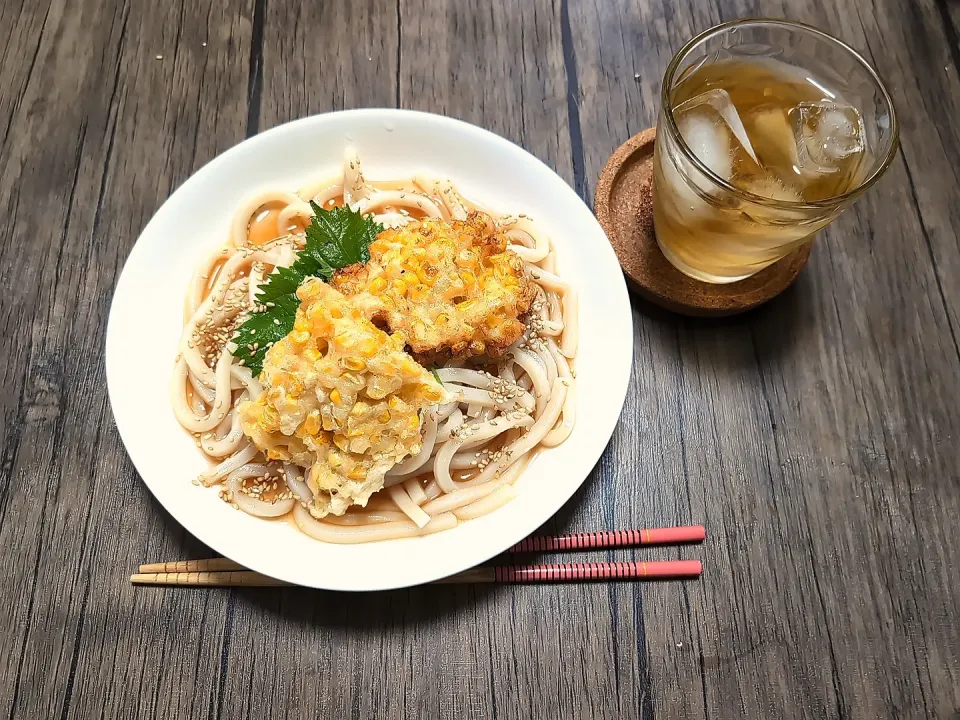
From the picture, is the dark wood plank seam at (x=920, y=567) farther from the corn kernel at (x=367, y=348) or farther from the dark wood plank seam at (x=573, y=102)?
the corn kernel at (x=367, y=348)

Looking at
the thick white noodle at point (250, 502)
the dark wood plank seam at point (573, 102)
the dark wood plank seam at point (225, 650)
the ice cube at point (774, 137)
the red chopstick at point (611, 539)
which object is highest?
the ice cube at point (774, 137)

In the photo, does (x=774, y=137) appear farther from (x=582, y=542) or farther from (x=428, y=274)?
(x=582, y=542)

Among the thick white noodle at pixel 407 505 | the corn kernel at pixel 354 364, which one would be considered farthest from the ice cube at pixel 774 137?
the thick white noodle at pixel 407 505

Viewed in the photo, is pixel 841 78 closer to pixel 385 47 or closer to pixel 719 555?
pixel 719 555

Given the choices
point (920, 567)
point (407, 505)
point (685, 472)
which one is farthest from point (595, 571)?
point (920, 567)

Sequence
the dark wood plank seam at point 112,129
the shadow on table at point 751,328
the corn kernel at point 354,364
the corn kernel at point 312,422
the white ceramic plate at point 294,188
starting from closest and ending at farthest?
1. the corn kernel at point 354,364
2. the corn kernel at point 312,422
3. the white ceramic plate at point 294,188
4. the shadow on table at point 751,328
5. the dark wood plank seam at point 112,129

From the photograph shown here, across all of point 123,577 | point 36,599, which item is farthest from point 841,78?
point 36,599
